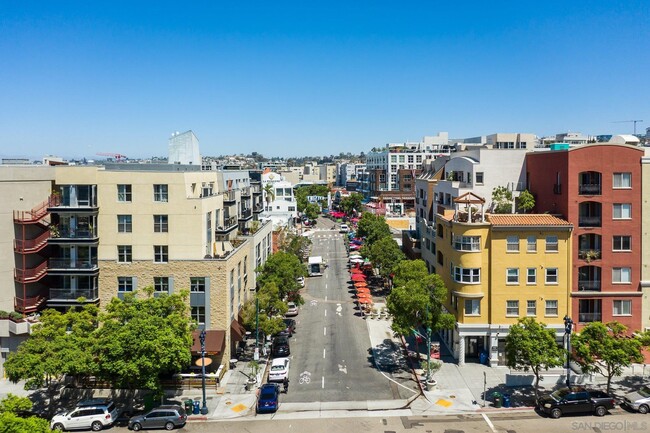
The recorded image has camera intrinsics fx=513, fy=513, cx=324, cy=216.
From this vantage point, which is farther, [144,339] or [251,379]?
[251,379]

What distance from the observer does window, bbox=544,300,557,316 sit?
4575cm

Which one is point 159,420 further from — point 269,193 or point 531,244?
point 269,193

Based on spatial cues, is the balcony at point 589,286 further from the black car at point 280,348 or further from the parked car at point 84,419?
the parked car at point 84,419

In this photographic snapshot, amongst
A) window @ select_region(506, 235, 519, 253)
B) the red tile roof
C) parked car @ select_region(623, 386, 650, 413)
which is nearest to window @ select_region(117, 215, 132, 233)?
the red tile roof

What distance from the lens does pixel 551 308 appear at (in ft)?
150

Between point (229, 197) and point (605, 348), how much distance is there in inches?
1510

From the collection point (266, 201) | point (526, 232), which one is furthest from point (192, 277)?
point (266, 201)

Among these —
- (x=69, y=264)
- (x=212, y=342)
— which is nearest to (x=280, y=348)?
(x=212, y=342)

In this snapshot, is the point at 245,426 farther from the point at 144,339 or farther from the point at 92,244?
the point at 92,244

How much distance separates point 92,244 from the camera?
4534 cm

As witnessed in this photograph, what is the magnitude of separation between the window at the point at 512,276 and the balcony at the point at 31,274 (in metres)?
41.3

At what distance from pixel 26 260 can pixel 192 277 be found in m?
14.7

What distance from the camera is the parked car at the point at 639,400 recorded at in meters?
36.1

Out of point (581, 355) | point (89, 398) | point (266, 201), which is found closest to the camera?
point (581, 355)
